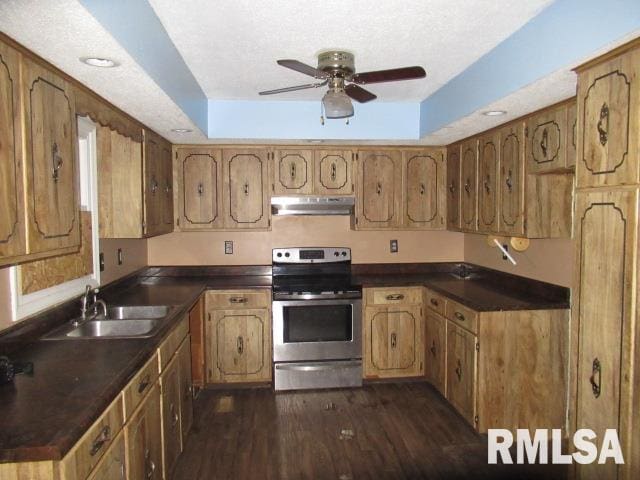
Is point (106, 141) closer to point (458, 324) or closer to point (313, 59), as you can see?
point (313, 59)

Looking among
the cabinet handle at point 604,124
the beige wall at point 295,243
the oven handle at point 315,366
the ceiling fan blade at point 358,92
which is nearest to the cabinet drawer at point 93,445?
the ceiling fan blade at point 358,92

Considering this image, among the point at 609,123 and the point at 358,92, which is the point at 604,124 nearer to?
the point at 609,123

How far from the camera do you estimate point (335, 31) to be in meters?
2.23

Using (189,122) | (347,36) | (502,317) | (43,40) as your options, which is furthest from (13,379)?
(502,317)

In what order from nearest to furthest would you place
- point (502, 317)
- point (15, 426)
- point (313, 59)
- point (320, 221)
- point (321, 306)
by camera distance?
point (15, 426), point (313, 59), point (502, 317), point (321, 306), point (320, 221)

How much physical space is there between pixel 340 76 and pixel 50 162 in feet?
4.49

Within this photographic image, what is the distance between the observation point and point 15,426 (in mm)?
1288

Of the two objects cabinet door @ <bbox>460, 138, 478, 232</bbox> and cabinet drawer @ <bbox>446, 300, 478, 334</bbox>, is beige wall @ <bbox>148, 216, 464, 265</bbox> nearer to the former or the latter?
cabinet door @ <bbox>460, 138, 478, 232</bbox>

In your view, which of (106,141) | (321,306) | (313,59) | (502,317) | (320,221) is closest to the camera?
(313,59)

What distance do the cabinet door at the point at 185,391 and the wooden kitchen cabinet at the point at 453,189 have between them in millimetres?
2462

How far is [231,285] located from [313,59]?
200 cm

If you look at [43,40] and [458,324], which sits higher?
[43,40]

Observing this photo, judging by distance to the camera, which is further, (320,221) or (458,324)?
(320,221)

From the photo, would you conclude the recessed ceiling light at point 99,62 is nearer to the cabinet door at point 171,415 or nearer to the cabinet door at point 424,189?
the cabinet door at point 171,415
